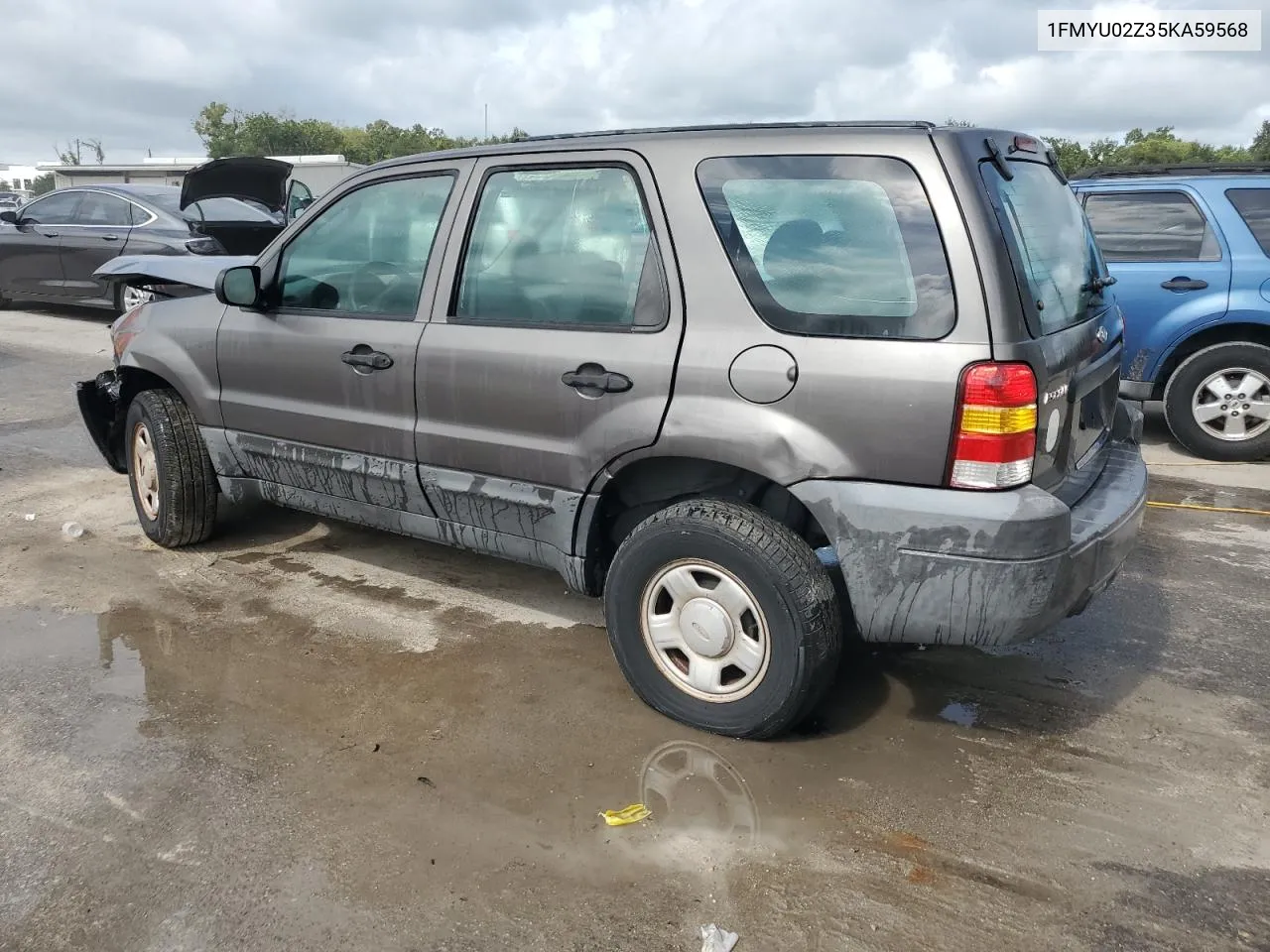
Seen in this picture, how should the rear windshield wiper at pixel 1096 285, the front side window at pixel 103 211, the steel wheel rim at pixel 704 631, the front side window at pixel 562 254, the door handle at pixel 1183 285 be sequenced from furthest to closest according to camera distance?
the front side window at pixel 103 211
the door handle at pixel 1183 285
the rear windshield wiper at pixel 1096 285
the front side window at pixel 562 254
the steel wheel rim at pixel 704 631

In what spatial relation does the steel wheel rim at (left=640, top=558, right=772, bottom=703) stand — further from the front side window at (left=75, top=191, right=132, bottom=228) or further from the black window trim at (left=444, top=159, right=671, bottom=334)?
the front side window at (left=75, top=191, right=132, bottom=228)

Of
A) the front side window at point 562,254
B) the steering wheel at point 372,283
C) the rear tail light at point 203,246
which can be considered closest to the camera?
the front side window at point 562,254

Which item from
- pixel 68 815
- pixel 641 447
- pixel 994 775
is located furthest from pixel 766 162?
pixel 68 815

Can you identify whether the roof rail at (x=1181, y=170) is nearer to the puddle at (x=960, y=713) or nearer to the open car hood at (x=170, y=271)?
the puddle at (x=960, y=713)

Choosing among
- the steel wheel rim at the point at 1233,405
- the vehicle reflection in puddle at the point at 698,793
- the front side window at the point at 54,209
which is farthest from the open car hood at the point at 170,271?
the front side window at the point at 54,209

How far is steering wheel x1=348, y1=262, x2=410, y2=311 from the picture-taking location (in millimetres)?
3727

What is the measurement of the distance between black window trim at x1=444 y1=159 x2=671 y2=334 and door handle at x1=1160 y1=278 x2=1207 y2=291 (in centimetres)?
481

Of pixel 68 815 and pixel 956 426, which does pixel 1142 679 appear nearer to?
pixel 956 426

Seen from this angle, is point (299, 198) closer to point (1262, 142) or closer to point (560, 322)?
point (560, 322)

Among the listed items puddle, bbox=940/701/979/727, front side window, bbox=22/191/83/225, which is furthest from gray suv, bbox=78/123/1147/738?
front side window, bbox=22/191/83/225

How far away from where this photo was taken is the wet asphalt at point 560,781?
93.0 inches

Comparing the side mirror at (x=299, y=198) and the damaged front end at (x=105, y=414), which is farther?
the side mirror at (x=299, y=198)

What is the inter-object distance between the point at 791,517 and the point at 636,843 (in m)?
1.09

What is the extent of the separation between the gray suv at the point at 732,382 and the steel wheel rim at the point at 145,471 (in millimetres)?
1019
